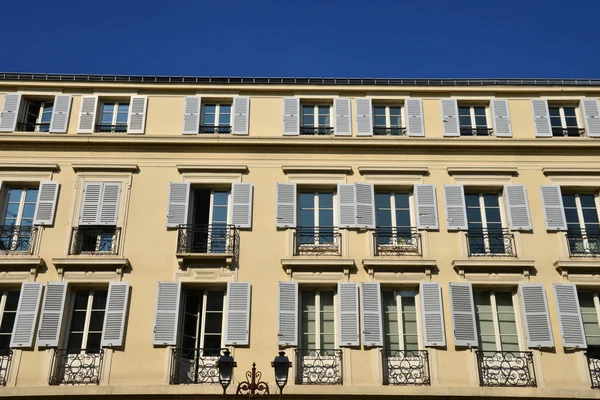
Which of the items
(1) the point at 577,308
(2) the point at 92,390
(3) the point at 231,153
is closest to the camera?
(2) the point at 92,390

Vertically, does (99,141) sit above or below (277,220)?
above

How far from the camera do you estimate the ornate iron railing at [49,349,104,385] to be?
49.3ft

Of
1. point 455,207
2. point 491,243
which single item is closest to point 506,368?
point 491,243

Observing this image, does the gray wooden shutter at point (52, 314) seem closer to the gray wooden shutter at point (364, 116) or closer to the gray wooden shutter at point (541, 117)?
the gray wooden shutter at point (364, 116)

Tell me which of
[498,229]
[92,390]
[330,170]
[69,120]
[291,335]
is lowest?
[92,390]

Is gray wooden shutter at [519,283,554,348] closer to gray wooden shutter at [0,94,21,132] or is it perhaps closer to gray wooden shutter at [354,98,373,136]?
gray wooden shutter at [354,98,373,136]

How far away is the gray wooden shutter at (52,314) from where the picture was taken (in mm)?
15305

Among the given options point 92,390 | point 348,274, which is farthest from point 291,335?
point 92,390

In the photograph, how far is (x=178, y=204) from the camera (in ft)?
56.0

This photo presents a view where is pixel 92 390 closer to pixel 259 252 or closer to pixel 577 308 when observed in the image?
pixel 259 252

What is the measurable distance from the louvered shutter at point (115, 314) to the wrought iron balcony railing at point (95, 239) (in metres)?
1.09

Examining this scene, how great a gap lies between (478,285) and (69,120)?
10963 mm

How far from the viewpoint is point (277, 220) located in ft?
55.6

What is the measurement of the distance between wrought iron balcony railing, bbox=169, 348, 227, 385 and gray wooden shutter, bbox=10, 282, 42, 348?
3131 millimetres
